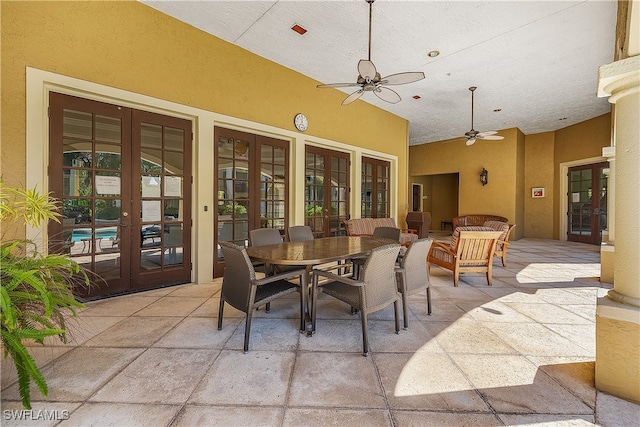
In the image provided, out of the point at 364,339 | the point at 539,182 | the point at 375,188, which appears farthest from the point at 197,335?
the point at 539,182

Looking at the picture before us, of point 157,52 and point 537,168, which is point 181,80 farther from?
point 537,168

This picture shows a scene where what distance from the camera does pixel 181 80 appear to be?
3.58 meters

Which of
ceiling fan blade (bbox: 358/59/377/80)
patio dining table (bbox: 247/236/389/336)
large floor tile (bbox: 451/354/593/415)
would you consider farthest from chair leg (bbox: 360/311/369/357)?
ceiling fan blade (bbox: 358/59/377/80)

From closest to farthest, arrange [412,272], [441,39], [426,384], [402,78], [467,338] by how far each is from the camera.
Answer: [426,384], [467,338], [412,272], [402,78], [441,39]

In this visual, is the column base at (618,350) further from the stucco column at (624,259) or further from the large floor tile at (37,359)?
the large floor tile at (37,359)

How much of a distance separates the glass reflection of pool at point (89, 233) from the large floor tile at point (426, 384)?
322 cm

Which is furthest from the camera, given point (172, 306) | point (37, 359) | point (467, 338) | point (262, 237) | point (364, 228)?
point (364, 228)

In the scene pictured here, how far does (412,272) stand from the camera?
259 centimetres

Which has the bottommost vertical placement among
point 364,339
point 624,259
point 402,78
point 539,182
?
point 364,339

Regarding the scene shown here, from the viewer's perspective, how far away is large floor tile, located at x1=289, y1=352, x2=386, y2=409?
5.05ft

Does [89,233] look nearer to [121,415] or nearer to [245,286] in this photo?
[245,286]

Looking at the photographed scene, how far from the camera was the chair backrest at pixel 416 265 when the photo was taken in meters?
2.51

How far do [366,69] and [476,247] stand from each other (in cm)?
275

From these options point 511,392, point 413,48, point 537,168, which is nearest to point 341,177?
point 413,48
